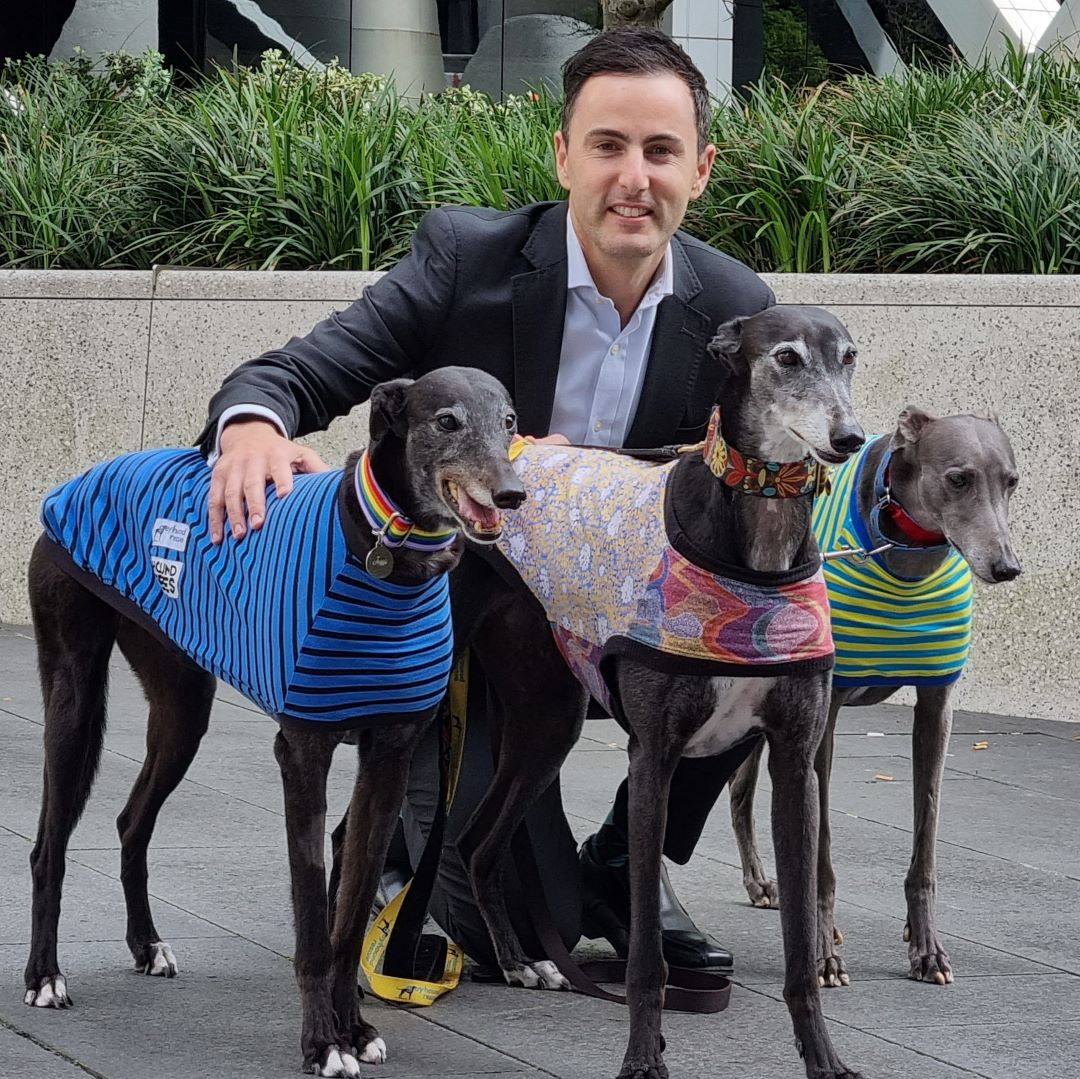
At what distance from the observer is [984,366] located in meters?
8.66

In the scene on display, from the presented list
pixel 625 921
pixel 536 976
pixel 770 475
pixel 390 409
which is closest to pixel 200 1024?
pixel 536 976

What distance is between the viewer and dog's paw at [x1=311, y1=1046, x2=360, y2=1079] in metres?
3.92

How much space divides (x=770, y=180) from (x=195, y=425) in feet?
11.4

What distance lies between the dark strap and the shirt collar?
1.49 metres

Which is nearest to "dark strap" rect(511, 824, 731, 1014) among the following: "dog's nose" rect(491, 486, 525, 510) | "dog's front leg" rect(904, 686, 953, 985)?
"dog's front leg" rect(904, 686, 953, 985)

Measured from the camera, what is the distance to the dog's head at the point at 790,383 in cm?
373

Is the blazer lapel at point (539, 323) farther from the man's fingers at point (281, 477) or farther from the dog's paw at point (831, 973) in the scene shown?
the dog's paw at point (831, 973)

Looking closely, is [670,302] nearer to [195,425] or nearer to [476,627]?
[476,627]

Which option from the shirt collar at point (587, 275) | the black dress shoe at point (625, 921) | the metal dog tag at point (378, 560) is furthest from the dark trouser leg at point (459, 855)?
the metal dog tag at point (378, 560)

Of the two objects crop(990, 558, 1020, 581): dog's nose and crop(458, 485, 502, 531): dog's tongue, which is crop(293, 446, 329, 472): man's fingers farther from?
crop(990, 558, 1020, 581): dog's nose

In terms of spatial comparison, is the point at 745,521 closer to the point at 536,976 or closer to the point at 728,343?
the point at 728,343

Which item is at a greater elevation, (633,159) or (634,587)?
(633,159)

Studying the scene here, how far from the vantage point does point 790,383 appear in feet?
12.4

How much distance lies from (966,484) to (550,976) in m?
1.68
